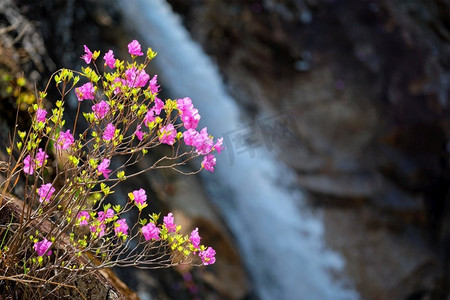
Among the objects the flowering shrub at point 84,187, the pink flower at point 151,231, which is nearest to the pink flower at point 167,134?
the flowering shrub at point 84,187

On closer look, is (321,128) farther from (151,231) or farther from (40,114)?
(40,114)

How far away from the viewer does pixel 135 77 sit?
5.48 feet

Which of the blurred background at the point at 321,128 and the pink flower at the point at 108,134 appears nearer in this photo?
the pink flower at the point at 108,134

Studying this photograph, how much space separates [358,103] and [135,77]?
4.63m

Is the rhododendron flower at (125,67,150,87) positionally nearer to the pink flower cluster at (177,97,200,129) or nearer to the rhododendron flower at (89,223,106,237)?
the pink flower cluster at (177,97,200,129)

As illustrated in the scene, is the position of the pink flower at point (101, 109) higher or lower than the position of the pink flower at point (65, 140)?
higher

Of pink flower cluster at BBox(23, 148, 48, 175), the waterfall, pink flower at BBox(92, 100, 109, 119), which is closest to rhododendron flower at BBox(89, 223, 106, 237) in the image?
pink flower cluster at BBox(23, 148, 48, 175)

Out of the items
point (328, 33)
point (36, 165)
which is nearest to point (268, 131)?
point (328, 33)

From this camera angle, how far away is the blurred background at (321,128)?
4.40 meters

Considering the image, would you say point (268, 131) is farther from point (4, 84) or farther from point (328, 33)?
point (4, 84)

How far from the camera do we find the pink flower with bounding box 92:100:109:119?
5.39 ft

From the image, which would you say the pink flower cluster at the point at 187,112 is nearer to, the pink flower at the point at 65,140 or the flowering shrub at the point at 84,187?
the flowering shrub at the point at 84,187

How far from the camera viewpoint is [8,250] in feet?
5.17

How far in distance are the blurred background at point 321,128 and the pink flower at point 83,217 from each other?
2012mm
